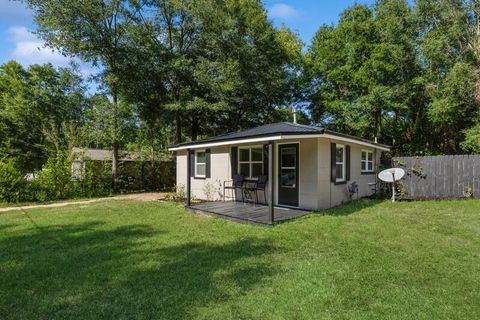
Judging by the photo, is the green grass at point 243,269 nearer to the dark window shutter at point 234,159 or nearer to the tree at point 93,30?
the dark window shutter at point 234,159

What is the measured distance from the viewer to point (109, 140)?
17000mm

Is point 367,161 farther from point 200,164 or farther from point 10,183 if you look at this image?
point 10,183

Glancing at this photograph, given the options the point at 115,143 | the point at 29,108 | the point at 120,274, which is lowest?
the point at 120,274

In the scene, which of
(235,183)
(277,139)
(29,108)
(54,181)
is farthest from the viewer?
(29,108)

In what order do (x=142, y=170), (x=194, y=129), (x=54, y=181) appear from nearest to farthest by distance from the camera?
(x=54, y=181), (x=142, y=170), (x=194, y=129)

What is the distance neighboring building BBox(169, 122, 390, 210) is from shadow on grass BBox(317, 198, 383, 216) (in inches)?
10.9

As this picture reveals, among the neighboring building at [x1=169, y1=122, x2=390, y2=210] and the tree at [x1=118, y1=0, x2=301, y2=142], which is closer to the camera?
the neighboring building at [x1=169, y1=122, x2=390, y2=210]

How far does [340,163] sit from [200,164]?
18.8 feet

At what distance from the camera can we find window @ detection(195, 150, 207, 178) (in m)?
13.4

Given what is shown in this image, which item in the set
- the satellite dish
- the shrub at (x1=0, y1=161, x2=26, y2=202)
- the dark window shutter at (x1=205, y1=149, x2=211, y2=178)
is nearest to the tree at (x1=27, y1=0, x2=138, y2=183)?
the shrub at (x1=0, y1=161, x2=26, y2=202)

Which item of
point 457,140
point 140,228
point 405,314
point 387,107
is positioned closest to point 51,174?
point 140,228

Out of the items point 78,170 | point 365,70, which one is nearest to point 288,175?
point 78,170

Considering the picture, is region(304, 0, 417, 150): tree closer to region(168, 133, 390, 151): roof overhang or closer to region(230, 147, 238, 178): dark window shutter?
region(168, 133, 390, 151): roof overhang

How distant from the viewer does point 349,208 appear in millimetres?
10070
